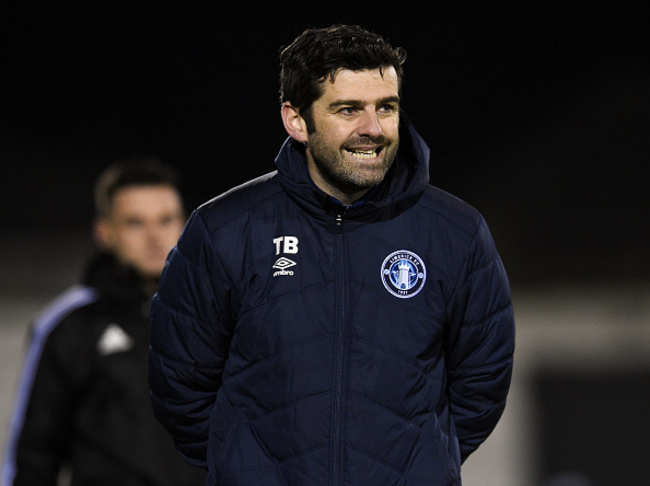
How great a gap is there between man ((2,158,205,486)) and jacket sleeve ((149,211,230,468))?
0.87 meters

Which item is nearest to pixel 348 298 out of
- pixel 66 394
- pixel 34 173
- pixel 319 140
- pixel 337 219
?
pixel 337 219

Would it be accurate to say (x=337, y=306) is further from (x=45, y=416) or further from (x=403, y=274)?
(x=45, y=416)

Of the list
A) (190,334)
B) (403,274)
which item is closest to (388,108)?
(403,274)

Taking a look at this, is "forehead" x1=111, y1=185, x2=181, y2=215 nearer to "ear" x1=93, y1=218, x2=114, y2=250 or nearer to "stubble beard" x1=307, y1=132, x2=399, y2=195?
"ear" x1=93, y1=218, x2=114, y2=250

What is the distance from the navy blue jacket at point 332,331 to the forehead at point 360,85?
0.16 m

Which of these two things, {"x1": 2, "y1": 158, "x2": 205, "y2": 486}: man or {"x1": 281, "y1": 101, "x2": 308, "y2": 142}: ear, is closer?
{"x1": 281, "y1": 101, "x2": 308, "y2": 142}: ear

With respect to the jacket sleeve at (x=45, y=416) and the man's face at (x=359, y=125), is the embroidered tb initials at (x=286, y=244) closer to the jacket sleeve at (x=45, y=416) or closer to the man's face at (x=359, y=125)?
the man's face at (x=359, y=125)

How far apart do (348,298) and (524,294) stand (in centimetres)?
547

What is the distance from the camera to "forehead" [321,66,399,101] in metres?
2.17

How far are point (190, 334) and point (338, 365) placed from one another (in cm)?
35

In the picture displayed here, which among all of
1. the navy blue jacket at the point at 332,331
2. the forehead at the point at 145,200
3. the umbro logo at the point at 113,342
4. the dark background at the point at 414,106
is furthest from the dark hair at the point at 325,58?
the dark background at the point at 414,106

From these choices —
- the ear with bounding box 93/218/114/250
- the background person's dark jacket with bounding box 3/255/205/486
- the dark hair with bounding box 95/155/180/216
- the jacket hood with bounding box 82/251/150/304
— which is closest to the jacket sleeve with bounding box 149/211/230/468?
the background person's dark jacket with bounding box 3/255/205/486

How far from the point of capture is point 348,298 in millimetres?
2168

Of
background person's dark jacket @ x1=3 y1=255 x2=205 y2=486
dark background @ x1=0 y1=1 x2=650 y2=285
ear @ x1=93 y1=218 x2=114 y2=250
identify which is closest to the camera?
background person's dark jacket @ x1=3 y1=255 x2=205 y2=486
